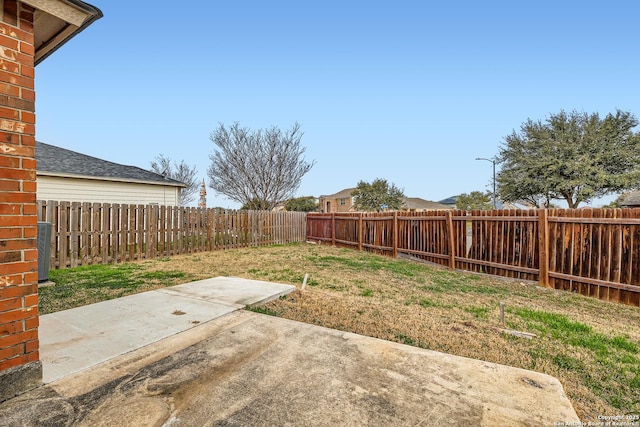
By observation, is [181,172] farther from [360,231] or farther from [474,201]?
[474,201]

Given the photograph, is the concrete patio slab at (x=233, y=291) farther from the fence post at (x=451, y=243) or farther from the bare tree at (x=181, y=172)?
the bare tree at (x=181, y=172)

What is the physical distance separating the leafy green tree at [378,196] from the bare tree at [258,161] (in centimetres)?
2020

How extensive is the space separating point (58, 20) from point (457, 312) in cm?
517

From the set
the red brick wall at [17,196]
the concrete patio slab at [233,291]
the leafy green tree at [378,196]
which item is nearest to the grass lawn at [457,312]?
the concrete patio slab at [233,291]

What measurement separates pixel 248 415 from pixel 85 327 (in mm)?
2501

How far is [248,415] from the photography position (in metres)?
1.75

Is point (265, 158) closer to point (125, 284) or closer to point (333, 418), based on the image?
point (125, 284)

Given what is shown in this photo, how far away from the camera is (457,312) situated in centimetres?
414

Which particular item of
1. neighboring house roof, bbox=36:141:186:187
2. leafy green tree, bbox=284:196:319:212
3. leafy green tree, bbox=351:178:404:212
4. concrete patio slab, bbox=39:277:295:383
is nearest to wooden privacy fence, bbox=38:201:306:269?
neighboring house roof, bbox=36:141:186:187

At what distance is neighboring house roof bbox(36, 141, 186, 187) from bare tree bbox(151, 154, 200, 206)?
1685cm

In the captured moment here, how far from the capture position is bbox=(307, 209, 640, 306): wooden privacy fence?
5.01m

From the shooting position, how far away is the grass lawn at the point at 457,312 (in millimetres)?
2553

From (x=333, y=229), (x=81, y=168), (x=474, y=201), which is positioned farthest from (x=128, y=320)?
(x=474, y=201)

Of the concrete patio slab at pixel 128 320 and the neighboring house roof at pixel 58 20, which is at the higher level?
the neighboring house roof at pixel 58 20
